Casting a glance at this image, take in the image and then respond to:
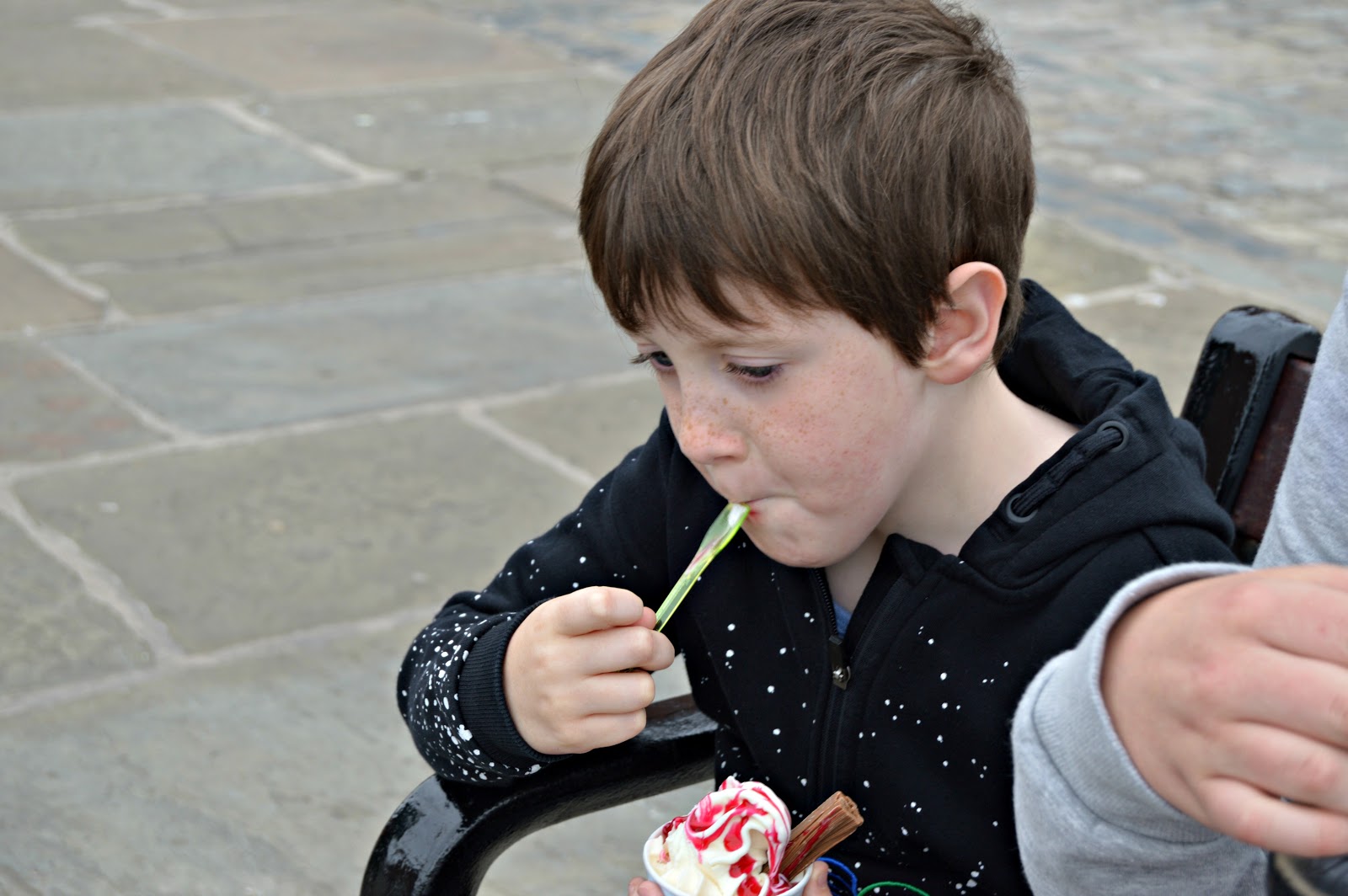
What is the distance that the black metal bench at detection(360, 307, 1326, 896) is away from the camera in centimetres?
121

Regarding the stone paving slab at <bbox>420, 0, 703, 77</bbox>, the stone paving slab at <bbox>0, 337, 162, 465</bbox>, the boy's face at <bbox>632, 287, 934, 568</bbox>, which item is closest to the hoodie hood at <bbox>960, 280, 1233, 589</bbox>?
the boy's face at <bbox>632, 287, 934, 568</bbox>

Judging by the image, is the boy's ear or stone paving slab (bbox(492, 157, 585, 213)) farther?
stone paving slab (bbox(492, 157, 585, 213))

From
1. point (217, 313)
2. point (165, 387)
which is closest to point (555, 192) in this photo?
point (217, 313)

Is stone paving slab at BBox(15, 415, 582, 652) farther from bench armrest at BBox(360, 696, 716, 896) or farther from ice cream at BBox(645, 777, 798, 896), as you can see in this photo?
ice cream at BBox(645, 777, 798, 896)

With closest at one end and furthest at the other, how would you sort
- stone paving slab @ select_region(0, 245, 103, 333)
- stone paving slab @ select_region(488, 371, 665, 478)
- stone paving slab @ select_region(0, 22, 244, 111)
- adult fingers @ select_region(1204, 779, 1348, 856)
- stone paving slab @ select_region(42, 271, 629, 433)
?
adult fingers @ select_region(1204, 779, 1348, 856), stone paving slab @ select_region(488, 371, 665, 478), stone paving slab @ select_region(42, 271, 629, 433), stone paving slab @ select_region(0, 245, 103, 333), stone paving slab @ select_region(0, 22, 244, 111)

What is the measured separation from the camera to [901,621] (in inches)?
50.4

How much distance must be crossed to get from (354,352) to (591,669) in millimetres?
2757

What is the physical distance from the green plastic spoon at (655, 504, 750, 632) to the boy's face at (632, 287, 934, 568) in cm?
2

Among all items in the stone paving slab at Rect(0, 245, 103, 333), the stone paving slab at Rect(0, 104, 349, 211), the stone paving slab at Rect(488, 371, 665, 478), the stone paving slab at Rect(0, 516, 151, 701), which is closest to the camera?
the stone paving slab at Rect(0, 516, 151, 701)

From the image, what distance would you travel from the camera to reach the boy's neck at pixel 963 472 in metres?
1.32

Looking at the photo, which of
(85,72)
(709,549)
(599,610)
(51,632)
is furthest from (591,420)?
(85,72)

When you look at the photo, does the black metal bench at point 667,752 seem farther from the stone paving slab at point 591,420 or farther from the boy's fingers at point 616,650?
the stone paving slab at point 591,420

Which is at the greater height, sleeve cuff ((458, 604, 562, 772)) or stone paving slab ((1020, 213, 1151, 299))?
sleeve cuff ((458, 604, 562, 772))

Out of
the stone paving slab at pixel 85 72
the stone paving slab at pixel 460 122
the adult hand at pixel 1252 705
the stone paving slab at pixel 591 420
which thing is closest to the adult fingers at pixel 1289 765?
the adult hand at pixel 1252 705
